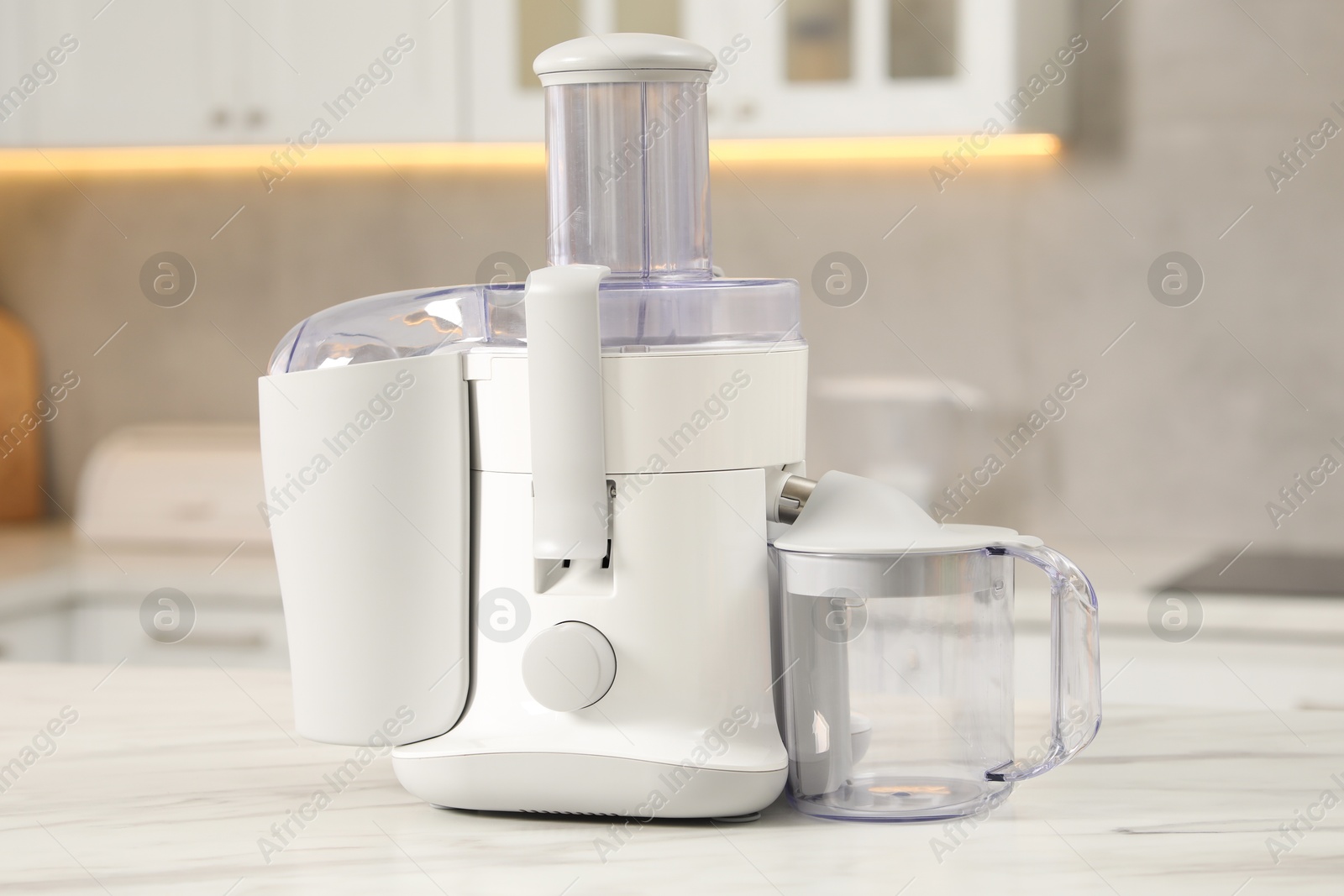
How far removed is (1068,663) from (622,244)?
0.34m

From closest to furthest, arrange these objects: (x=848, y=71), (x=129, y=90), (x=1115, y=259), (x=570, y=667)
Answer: (x=570, y=667) < (x=848, y=71) < (x=1115, y=259) < (x=129, y=90)

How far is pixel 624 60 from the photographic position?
72cm

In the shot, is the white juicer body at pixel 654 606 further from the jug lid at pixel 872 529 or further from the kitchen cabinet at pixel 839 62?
the kitchen cabinet at pixel 839 62

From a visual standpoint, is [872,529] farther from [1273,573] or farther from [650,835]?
[1273,573]

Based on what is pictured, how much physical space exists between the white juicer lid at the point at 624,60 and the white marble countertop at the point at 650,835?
402mm

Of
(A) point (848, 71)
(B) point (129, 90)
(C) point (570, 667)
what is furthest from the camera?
(B) point (129, 90)

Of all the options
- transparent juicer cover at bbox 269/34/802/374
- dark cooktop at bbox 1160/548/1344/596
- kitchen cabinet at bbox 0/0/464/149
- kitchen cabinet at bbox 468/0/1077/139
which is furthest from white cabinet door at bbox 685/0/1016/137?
transparent juicer cover at bbox 269/34/802/374

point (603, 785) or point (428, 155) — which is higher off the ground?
point (428, 155)

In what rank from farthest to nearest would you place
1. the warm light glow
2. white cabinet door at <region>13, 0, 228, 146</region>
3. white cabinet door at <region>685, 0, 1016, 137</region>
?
1. white cabinet door at <region>13, 0, 228, 146</region>
2. the warm light glow
3. white cabinet door at <region>685, 0, 1016, 137</region>

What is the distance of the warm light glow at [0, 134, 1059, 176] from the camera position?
2.15 meters

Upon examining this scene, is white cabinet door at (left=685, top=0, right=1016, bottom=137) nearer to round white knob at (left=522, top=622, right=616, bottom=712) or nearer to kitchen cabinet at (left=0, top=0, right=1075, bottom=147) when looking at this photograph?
kitchen cabinet at (left=0, top=0, right=1075, bottom=147)

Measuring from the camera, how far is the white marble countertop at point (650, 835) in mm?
623

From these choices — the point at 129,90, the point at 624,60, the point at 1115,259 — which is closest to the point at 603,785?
the point at 624,60

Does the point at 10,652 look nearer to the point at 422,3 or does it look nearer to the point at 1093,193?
the point at 422,3
